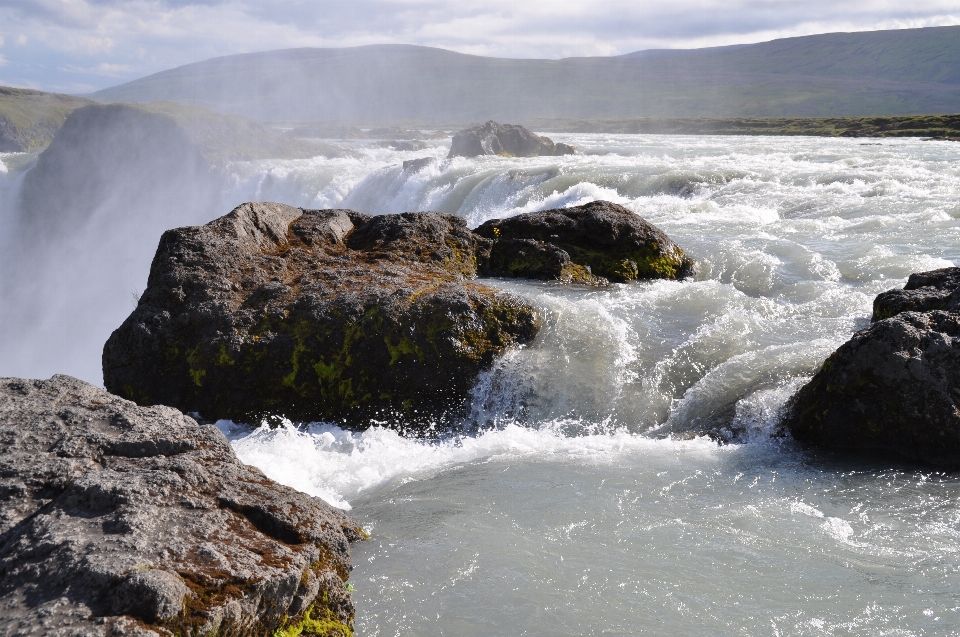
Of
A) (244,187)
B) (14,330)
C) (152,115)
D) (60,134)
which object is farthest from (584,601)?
(60,134)

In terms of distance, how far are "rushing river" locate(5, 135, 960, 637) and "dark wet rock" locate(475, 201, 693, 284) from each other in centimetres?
53

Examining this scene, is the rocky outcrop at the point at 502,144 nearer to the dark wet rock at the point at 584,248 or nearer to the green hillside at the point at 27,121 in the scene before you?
the dark wet rock at the point at 584,248

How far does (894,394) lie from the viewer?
7949 mm

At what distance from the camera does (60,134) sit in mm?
61844

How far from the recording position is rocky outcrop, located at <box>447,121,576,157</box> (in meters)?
47.8

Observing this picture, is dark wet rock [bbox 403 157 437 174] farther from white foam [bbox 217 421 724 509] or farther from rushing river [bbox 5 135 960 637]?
white foam [bbox 217 421 724 509]

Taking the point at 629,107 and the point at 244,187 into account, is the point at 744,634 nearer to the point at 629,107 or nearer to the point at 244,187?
the point at 244,187

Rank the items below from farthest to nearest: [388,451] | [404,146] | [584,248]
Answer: [404,146]
[584,248]
[388,451]

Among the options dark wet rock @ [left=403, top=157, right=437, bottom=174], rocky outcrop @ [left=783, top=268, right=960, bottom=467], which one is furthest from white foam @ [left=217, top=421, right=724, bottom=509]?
dark wet rock @ [left=403, top=157, right=437, bottom=174]

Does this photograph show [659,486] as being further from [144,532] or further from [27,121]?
[27,121]

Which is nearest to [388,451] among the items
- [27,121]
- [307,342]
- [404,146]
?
[307,342]

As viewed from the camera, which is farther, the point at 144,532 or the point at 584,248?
the point at 584,248

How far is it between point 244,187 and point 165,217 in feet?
34.3

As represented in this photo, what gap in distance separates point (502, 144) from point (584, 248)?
36889 millimetres
